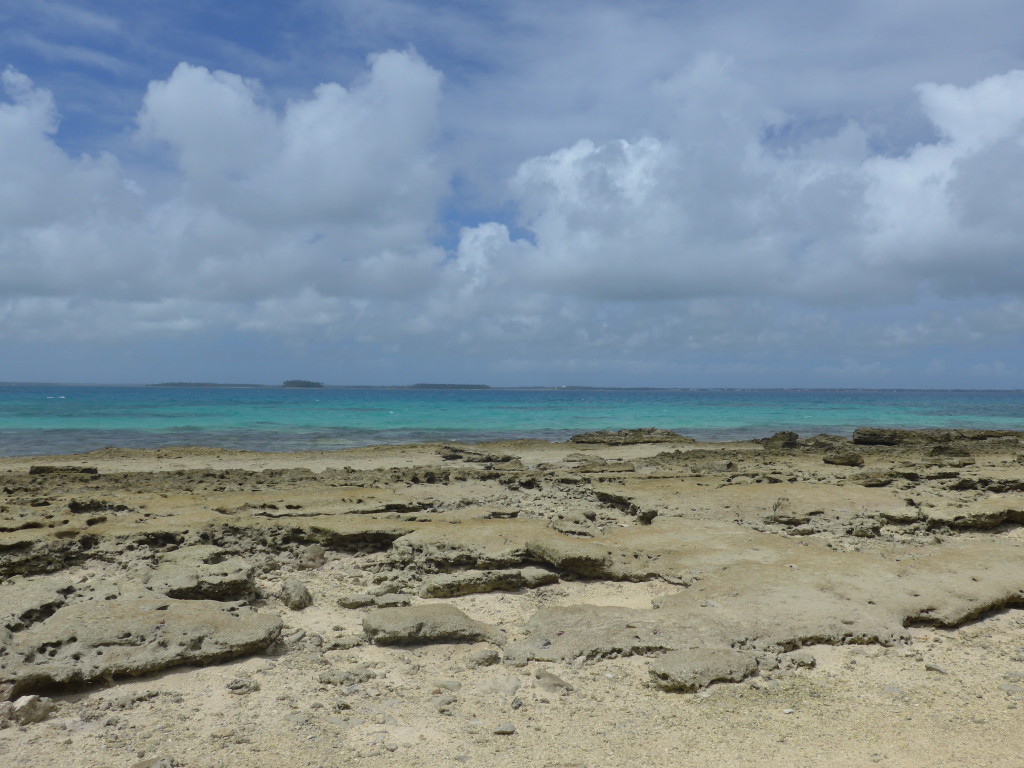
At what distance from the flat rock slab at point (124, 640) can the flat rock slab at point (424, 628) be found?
0.81m

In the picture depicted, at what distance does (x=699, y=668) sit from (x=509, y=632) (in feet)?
5.61

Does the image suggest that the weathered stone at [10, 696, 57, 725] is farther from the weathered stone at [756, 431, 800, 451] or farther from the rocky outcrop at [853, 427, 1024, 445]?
the rocky outcrop at [853, 427, 1024, 445]

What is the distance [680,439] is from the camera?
27.5m

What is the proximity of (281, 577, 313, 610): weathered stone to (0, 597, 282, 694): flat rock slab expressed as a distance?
0.71 meters

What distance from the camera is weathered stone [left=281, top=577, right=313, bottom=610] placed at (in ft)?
21.4

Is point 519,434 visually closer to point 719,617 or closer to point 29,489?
point 29,489

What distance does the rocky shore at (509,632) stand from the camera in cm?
430

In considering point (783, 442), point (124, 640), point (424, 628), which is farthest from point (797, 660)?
point (783, 442)

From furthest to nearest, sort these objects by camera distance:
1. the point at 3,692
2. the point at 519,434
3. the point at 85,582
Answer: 1. the point at 519,434
2. the point at 85,582
3. the point at 3,692

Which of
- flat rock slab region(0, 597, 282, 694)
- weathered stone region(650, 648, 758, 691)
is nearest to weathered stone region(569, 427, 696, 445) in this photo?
weathered stone region(650, 648, 758, 691)

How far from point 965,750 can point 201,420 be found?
43330mm

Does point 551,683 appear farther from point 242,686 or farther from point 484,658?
point 242,686

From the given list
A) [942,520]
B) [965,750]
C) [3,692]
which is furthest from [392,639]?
[942,520]

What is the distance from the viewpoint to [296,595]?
21.6ft
